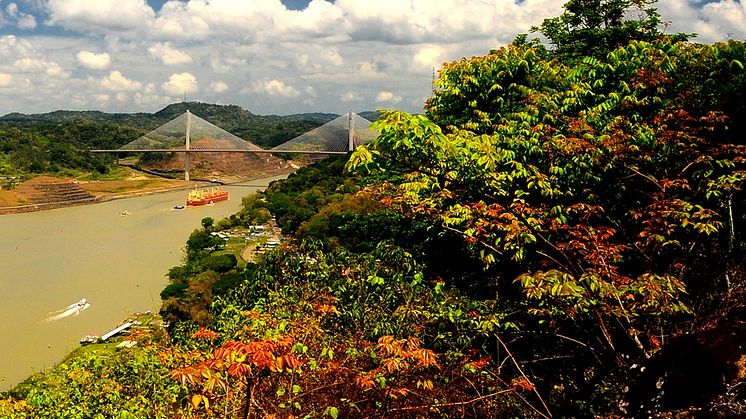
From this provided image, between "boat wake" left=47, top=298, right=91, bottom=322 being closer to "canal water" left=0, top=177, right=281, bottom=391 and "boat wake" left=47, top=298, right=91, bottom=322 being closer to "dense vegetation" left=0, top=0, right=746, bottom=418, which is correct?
"canal water" left=0, top=177, right=281, bottom=391


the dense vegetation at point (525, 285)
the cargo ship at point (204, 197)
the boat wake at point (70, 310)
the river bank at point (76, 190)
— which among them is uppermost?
the dense vegetation at point (525, 285)

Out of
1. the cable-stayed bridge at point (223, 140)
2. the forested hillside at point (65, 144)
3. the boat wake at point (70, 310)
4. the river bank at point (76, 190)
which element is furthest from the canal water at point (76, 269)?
the forested hillside at point (65, 144)

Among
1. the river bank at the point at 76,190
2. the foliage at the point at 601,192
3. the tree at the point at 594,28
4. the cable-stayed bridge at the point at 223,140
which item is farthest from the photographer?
the cable-stayed bridge at the point at 223,140

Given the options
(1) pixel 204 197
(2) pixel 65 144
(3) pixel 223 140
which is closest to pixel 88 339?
(1) pixel 204 197

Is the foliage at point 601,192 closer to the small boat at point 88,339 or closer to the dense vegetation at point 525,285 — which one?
the dense vegetation at point 525,285

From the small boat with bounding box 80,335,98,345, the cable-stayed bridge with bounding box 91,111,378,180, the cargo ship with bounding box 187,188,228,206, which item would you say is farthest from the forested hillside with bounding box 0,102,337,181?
the small boat with bounding box 80,335,98,345

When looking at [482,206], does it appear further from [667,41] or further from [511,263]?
[667,41]

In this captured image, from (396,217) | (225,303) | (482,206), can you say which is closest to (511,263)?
(482,206)
